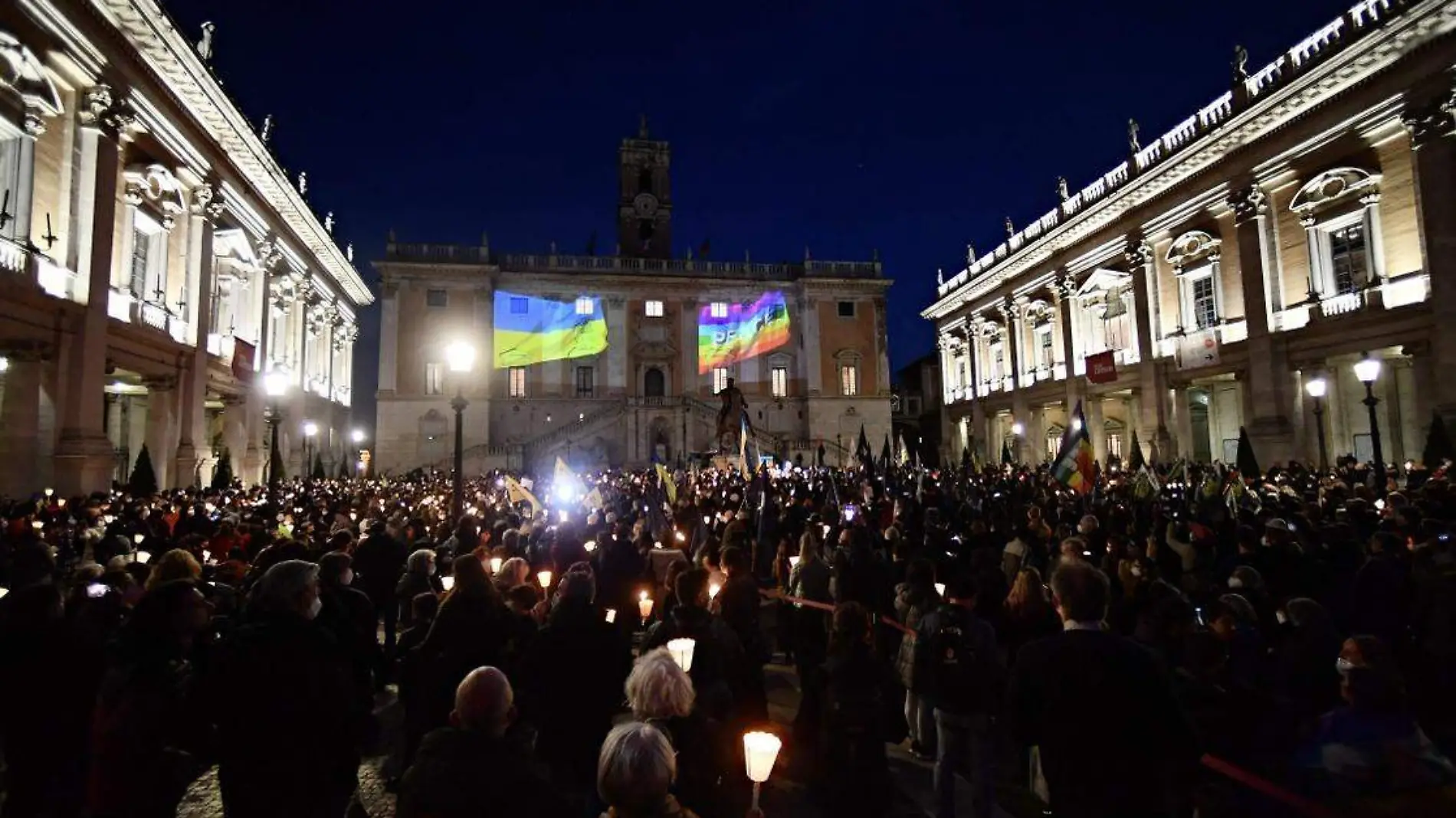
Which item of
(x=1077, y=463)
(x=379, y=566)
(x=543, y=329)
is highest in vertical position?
(x=543, y=329)

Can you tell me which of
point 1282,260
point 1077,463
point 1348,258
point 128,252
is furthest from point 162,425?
point 1348,258

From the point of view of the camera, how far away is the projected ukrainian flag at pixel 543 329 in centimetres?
4650

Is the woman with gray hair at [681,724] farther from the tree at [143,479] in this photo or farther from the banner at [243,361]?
the banner at [243,361]

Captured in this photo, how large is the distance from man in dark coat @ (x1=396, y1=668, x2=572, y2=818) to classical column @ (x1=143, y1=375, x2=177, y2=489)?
24.8 m

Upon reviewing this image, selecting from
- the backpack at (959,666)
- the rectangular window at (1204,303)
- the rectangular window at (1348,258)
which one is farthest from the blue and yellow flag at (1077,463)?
the rectangular window at (1204,303)

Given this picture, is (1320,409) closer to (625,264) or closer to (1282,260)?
(1282,260)

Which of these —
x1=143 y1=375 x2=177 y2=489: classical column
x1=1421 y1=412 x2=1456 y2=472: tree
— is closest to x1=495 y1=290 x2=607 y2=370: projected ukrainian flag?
x1=143 y1=375 x2=177 y2=489: classical column

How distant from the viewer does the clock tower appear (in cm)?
5653

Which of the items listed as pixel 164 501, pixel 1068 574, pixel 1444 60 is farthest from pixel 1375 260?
pixel 164 501

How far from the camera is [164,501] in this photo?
15758 mm

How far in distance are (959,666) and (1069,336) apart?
35.3m

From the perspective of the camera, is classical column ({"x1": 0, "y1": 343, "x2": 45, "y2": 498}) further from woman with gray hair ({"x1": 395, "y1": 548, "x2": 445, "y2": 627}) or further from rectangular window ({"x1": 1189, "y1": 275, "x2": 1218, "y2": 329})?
rectangular window ({"x1": 1189, "y1": 275, "x2": 1218, "y2": 329})

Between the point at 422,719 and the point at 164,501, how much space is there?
1468 cm

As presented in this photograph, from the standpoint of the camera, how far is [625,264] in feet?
161
